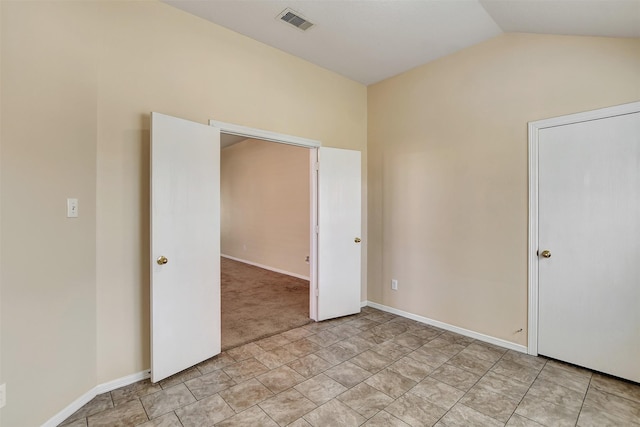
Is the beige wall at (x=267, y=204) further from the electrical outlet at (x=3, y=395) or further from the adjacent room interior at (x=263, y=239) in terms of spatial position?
the electrical outlet at (x=3, y=395)

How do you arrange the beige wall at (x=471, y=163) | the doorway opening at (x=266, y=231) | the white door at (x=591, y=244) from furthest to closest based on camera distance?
the doorway opening at (x=266, y=231) → the beige wall at (x=471, y=163) → the white door at (x=591, y=244)

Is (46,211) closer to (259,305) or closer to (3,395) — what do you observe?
(3,395)

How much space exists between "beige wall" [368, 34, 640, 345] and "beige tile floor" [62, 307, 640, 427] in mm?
578

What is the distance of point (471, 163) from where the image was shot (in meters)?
3.05

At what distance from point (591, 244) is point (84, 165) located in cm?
384

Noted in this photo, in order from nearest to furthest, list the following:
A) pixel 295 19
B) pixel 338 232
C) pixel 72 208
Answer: pixel 72 208 < pixel 295 19 < pixel 338 232

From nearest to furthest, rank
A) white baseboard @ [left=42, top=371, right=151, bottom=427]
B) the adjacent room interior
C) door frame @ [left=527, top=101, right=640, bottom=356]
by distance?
white baseboard @ [left=42, top=371, right=151, bottom=427] → door frame @ [left=527, top=101, right=640, bottom=356] → the adjacent room interior

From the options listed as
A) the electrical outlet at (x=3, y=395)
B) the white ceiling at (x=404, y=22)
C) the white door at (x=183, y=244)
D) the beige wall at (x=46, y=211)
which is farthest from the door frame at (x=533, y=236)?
the electrical outlet at (x=3, y=395)

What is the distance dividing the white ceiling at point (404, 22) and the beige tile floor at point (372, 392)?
2.60m

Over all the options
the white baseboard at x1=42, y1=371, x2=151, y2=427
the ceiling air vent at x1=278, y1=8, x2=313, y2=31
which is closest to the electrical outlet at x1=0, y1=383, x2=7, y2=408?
the white baseboard at x1=42, y1=371, x2=151, y2=427

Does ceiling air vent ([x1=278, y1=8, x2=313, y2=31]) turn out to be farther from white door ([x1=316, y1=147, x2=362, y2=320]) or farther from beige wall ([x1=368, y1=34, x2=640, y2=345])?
beige wall ([x1=368, y1=34, x2=640, y2=345])

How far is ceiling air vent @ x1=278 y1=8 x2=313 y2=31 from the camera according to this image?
8.26 ft

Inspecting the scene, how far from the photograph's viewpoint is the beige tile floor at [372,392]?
187 centimetres

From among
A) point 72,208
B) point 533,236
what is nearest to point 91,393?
point 72,208
